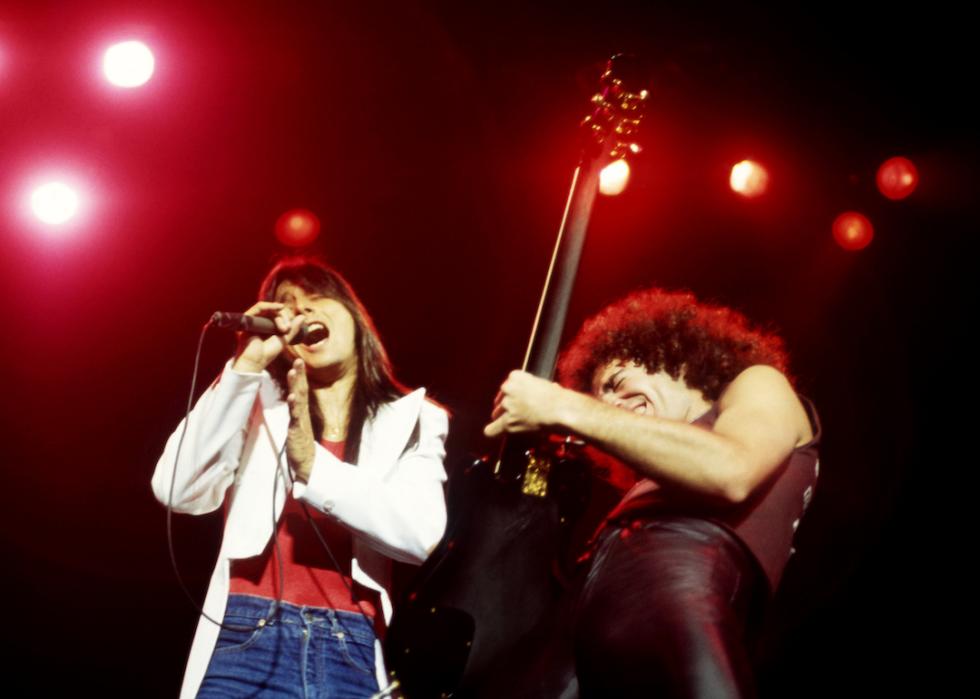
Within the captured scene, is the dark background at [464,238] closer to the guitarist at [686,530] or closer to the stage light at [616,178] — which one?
the stage light at [616,178]

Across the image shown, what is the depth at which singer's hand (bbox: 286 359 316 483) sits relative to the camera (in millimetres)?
2359

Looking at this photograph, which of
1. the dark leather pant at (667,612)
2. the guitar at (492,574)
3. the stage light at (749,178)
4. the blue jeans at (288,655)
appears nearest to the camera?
the dark leather pant at (667,612)

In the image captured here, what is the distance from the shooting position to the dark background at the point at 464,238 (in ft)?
11.6

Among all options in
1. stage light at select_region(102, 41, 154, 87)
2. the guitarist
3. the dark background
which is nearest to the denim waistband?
the guitarist

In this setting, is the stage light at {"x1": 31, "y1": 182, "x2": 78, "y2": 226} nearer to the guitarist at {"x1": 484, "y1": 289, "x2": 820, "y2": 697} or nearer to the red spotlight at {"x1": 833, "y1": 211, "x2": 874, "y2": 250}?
→ the guitarist at {"x1": 484, "y1": 289, "x2": 820, "y2": 697}

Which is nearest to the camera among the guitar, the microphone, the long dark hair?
the guitar

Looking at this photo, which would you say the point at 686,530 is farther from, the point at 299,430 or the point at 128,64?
the point at 128,64

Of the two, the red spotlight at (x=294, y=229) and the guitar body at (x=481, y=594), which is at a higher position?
the red spotlight at (x=294, y=229)

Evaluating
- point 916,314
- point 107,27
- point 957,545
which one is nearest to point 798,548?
point 957,545

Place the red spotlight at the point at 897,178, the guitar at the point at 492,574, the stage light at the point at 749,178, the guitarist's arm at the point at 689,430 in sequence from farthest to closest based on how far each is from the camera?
the stage light at the point at 749,178 → the red spotlight at the point at 897,178 → the guitar at the point at 492,574 → the guitarist's arm at the point at 689,430

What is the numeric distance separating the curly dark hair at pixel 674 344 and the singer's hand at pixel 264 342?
3.71ft

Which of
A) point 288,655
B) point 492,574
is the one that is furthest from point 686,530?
point 288,655

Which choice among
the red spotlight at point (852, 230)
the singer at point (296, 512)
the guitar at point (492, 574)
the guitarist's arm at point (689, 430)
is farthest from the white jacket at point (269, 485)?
the red spotlight at point (852, 230)

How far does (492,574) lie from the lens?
201 centimetres
